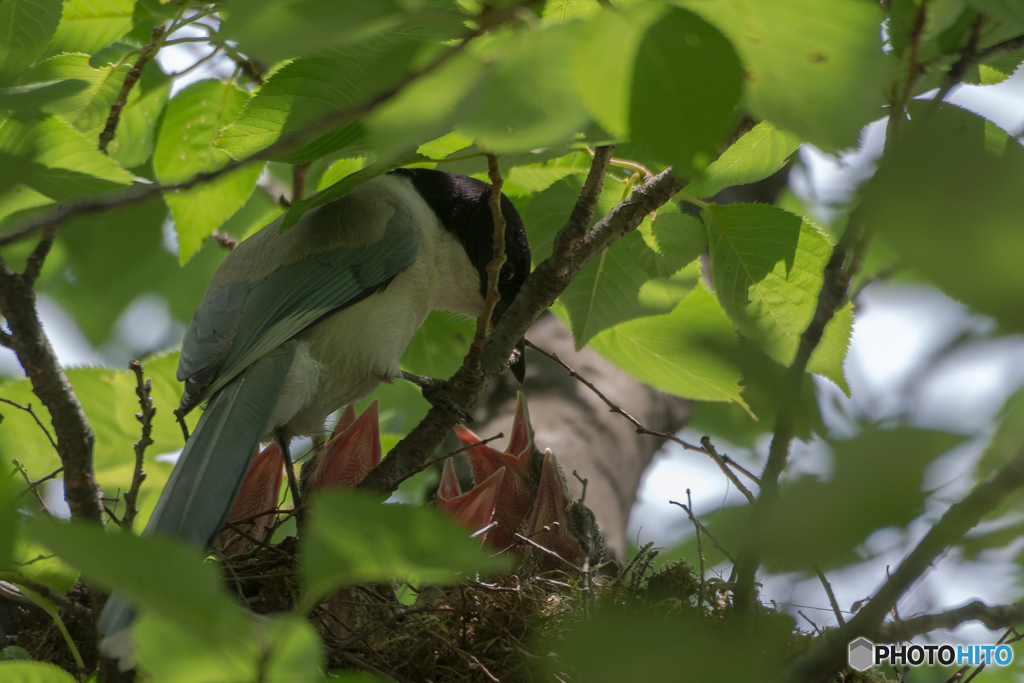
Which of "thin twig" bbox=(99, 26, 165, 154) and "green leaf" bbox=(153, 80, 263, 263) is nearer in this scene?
"thin twig" bbox=(99, 26, 165, 154)

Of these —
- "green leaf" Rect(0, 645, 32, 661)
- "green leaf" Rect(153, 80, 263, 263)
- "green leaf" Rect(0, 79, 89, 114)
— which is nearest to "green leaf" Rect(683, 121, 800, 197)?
"green leaf" Rect(0, 79, 89, 114)

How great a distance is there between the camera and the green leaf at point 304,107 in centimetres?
142

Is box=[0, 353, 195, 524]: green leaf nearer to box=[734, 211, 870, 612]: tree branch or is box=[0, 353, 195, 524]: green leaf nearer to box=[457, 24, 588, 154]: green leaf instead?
box=[457, 24, 588, 154]: green leaf

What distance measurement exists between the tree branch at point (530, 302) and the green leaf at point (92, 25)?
4.39 feet

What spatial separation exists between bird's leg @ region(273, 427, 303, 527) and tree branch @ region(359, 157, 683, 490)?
0.62 ft

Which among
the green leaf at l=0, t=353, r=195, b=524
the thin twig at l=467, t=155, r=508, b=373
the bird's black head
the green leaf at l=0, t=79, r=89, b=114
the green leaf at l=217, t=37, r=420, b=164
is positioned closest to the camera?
the green leaf at l=0, t=79, r=89, b=114

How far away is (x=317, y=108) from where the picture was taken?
1.49 metres

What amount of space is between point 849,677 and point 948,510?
1.59 m

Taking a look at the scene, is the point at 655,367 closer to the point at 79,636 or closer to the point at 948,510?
the point at 79,636

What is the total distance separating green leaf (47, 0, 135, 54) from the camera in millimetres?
2125

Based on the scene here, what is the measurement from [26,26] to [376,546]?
1.39 m

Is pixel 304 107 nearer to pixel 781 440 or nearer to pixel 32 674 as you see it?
pixel 32 674

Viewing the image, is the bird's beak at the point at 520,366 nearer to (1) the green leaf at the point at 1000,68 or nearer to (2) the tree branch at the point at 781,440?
(1) the green leaf at the point at 1000,68

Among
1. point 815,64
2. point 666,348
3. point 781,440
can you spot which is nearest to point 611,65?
point 815,64
